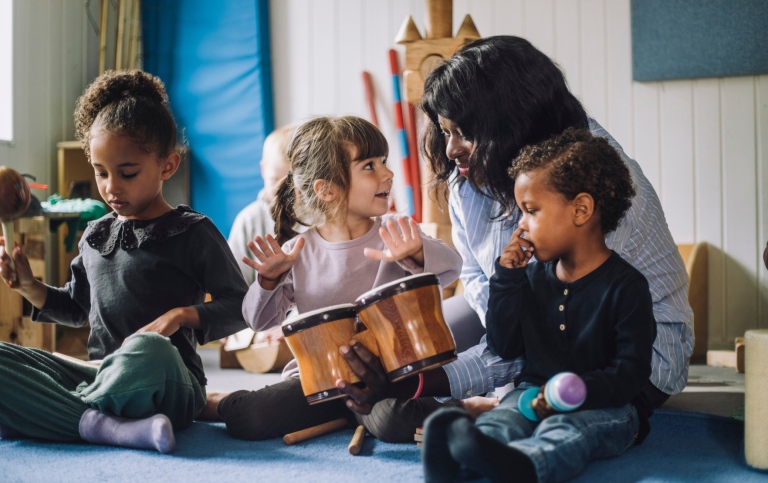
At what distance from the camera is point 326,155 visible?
2186 millimetres

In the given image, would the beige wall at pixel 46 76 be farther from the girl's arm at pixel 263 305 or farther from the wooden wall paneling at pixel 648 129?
A: the wooden wall paneling at pixel 648 129

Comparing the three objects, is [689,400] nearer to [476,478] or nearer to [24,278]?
[476,478]

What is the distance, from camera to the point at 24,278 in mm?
2205

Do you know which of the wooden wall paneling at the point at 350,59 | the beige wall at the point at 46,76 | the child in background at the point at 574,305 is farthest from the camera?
the wooden wall paneling at the point at 350,59

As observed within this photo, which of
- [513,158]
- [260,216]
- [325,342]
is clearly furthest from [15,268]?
[260,216]

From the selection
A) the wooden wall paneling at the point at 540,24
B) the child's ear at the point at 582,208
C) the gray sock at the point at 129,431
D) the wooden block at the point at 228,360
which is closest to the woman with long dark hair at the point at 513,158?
the child's ear at the point at 582,208

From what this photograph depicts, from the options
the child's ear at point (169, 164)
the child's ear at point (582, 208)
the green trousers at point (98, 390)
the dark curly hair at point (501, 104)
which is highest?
the dark curly hair at point (501, 104)

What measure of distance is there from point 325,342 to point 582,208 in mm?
617

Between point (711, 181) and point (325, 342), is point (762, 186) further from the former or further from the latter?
point (325, 342)

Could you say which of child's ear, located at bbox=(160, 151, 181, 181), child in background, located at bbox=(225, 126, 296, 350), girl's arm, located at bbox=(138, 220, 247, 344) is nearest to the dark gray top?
girl's arm, located at bbox=(138, 220, 247, 344)

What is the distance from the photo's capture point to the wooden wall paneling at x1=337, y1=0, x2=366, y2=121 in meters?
4.62

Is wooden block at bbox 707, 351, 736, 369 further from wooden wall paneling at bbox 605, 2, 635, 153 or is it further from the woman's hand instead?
the woman's hand

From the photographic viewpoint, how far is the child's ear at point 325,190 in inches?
85.5

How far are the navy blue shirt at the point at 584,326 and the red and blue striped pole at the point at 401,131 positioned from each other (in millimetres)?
2502
